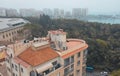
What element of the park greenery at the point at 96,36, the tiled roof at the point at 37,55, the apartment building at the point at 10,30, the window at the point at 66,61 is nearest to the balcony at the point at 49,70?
the window at the point at 66,61

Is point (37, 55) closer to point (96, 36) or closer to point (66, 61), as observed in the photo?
point (66, 61)

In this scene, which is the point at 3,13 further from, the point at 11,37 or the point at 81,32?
the point at 81,32

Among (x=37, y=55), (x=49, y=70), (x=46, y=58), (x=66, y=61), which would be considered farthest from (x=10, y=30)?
(x=49, y=70)

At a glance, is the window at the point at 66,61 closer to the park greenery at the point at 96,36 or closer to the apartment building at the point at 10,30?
the park greenery at the point at 96,36

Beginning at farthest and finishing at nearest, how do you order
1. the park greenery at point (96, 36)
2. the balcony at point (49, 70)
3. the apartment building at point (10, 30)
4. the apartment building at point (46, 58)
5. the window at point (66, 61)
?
1. the apartment building at point (10, 30)
2. the park greenery at point (96, 36)
3. the window at point (66, 61)
4. the apartment building at point (46, 58)
5. the balcony at point (49, 70)

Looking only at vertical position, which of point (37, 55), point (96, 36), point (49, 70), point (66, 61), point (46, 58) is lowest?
point (96, 36)

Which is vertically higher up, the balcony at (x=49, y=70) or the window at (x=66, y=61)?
the window at (x=66, y=61)
